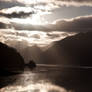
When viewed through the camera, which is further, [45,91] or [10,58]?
[10,58]

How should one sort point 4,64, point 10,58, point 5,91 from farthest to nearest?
point 10,58, point 4,64, point 5,91

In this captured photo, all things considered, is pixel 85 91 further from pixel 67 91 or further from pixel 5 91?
pixel 5 91

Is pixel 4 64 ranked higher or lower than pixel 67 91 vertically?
lower

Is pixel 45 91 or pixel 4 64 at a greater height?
pixel 45 91

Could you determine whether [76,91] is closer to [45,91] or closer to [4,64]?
[45,91]

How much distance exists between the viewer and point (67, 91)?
7875cm

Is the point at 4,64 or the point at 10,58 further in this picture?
the point at 10,58

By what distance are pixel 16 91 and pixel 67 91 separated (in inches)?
627

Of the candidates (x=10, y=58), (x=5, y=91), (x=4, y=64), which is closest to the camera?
(x=5, y=91)

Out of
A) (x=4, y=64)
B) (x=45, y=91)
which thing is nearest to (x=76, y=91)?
(x=45, y=91)

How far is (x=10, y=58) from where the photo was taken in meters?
199

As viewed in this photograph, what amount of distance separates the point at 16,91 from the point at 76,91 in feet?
60.8

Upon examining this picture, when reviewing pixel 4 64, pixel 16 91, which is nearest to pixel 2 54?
pixel 4 64

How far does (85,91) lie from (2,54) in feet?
393
